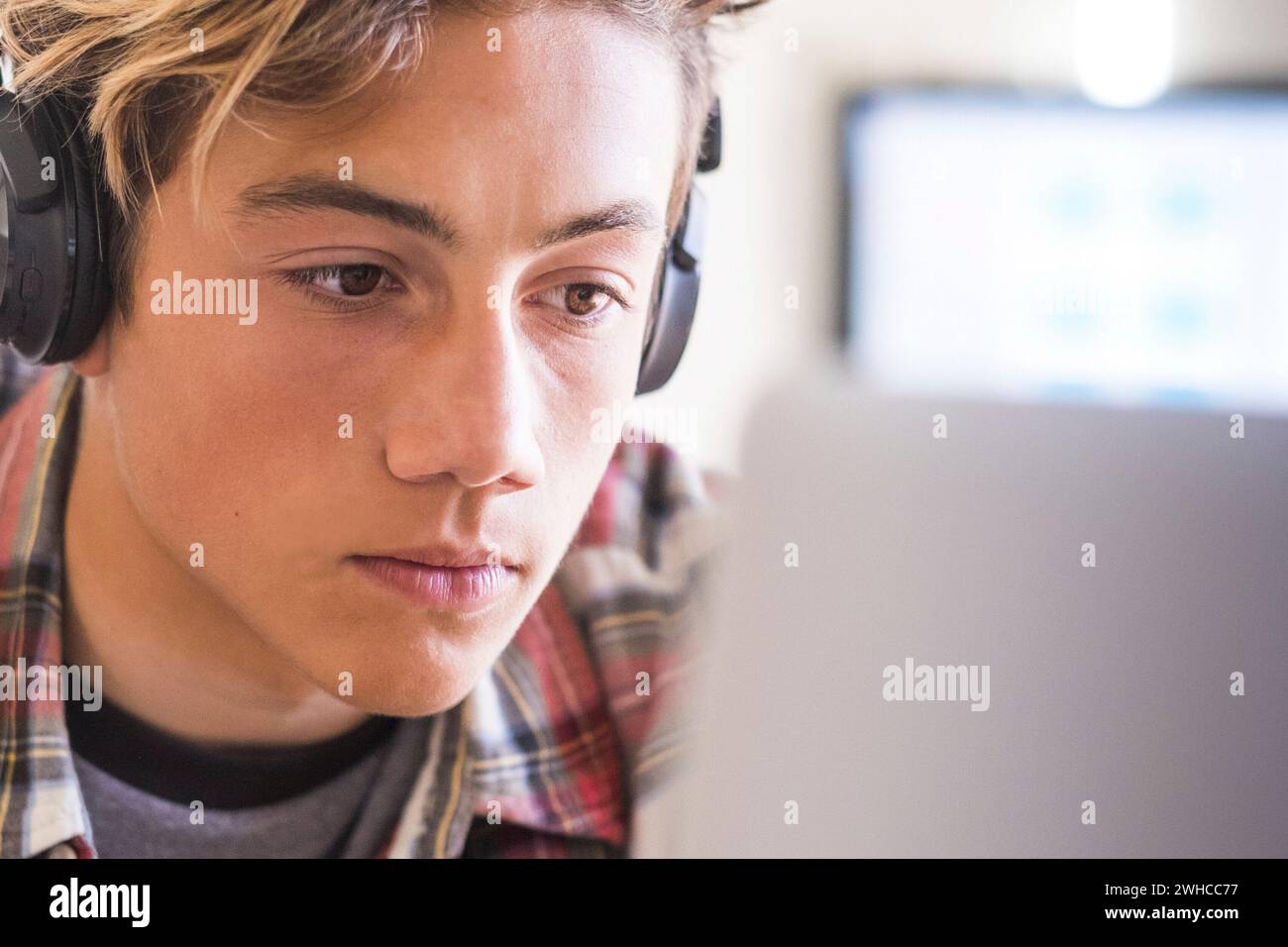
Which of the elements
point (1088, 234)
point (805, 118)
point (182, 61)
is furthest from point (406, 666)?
point (1088, 234)

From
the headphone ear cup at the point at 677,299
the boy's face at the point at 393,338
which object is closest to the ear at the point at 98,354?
the boy's face at the point at 393,338

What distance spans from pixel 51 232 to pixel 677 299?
1.44 feet

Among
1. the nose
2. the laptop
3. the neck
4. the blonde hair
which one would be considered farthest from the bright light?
the neck

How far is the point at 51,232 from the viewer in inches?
30.1

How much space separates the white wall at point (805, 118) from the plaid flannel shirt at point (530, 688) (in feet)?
0.40

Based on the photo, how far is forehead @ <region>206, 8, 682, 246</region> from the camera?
30.4 inches

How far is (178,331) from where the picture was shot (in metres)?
0.81

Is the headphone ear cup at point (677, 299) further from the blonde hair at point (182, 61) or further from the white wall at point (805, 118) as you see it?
the blonde hair at point (182, 61)

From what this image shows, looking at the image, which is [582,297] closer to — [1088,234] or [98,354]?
[98,354]

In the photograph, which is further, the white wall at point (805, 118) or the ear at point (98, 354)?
the white wall at point (805, 118)

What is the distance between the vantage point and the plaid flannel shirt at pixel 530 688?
0.88 metres

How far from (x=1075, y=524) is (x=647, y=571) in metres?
0.68

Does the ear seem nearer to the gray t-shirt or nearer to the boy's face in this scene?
the boy's face
